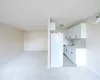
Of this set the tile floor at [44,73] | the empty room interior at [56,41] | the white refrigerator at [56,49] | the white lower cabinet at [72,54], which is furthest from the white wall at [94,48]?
the white refrigerator at [56,49]

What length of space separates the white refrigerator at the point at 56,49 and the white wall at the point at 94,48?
124cm

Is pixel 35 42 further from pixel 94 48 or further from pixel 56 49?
pixel 94 48

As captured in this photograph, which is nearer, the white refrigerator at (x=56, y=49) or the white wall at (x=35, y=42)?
the white refrigerator at (x=56, y=49)

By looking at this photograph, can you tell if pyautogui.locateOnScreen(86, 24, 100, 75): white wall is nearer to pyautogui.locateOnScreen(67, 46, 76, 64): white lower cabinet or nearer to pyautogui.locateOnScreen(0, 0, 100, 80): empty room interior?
pyautogui.locateOnScreen(0, 0, 100, 80): empty room interior

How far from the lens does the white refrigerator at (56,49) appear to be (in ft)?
16.0

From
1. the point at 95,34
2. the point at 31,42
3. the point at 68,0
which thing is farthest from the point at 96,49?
the point at 31,42

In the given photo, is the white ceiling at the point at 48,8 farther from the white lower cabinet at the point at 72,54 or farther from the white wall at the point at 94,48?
the white lower cabinet at the point at 72,54

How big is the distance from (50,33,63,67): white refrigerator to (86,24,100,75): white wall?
4.05ft

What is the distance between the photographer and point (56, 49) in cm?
489

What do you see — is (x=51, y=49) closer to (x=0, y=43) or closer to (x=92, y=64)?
(x=92, y=64)

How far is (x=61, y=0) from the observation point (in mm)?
2926

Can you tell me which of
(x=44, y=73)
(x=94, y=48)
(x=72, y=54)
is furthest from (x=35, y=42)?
(x=94, y=48)

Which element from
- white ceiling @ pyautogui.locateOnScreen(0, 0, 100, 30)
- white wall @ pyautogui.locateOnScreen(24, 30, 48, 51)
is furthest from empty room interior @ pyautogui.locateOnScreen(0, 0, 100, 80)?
white wall @ pyautogui.locateOnScreen(24, 30, 48, 51)

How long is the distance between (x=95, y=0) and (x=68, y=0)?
2.44 feet
